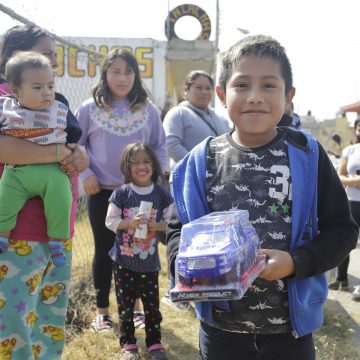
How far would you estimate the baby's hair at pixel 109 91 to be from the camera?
3.64 m

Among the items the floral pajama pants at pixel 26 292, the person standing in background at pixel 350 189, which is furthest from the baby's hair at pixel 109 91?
the person standing in background at pixel 350 189

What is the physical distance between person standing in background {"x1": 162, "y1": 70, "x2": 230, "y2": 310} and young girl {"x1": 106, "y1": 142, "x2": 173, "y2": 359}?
82 centimetres

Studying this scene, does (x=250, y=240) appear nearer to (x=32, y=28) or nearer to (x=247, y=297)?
(x=247, y=297)

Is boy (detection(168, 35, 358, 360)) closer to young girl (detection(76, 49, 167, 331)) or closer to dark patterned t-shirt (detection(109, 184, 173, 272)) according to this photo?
dark patterned t-shirt (detection(109, 184, 173, 272))

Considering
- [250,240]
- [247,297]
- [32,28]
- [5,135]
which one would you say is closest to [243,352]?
[247,297]

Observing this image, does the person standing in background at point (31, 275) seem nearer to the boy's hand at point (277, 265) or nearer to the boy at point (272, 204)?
the boy at point (272, 204)

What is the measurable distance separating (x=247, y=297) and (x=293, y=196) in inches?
16.0

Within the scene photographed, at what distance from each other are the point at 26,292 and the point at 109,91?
1.82 meters

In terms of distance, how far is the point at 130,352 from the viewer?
10.9 feet

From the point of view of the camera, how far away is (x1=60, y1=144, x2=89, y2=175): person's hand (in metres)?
2.52

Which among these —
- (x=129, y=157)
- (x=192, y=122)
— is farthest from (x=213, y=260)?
(x=192, y=122)

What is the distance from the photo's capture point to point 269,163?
5.84 feet

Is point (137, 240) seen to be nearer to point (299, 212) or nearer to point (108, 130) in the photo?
point (108, 130)

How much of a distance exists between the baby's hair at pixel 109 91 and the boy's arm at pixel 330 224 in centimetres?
217
